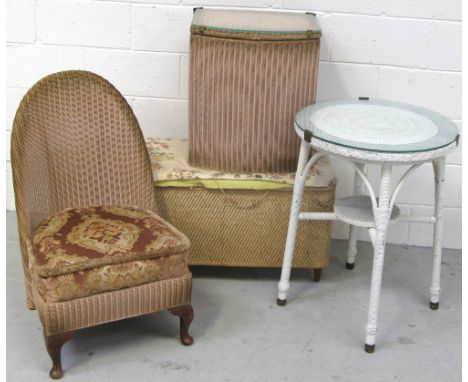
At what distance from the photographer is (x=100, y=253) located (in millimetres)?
2238

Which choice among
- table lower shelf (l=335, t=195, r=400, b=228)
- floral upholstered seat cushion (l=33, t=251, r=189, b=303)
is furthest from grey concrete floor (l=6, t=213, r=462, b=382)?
table lower shelf (l=335, t=195, r=400, b=228)

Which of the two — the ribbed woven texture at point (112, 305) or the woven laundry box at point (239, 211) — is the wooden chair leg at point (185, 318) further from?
the woven laundry box at point (239, 211)

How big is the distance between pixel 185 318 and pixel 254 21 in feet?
3.30

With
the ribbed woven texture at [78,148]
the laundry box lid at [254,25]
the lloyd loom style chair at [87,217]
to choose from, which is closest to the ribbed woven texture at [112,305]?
the lloyd loom style chair at [87,217]

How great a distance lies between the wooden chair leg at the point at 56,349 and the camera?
2.22 meters

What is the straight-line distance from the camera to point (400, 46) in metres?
2.92

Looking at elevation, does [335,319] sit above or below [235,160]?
below

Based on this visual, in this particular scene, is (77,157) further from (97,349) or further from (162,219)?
(97,349)

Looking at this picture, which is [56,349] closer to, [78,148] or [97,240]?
[97,240]

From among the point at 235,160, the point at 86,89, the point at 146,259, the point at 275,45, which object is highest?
the point at 275,45

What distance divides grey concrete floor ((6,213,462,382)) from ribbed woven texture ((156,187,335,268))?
123 millimetres

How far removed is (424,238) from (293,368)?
1100 mm

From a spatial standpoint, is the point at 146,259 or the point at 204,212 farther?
the point at 204,212

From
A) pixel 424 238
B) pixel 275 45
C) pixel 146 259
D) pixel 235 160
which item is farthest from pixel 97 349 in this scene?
pixel 424 238
